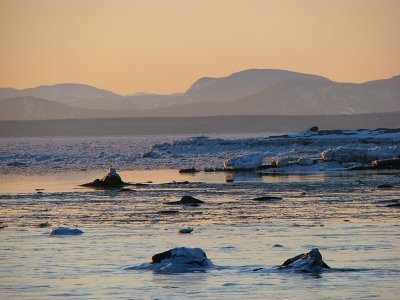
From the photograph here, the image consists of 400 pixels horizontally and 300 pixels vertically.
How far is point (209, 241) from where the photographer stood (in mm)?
27234

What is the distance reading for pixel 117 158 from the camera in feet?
276

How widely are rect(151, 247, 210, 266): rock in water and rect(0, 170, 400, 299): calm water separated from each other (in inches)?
18.8

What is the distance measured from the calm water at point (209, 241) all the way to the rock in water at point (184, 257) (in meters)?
0.48

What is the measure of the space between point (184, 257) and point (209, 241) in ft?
13.6

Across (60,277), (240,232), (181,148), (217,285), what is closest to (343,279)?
(217,285)

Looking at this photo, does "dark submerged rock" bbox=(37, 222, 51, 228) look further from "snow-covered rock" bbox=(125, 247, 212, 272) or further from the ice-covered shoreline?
the ice-covered shoreline

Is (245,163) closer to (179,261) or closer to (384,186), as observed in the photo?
(384,186)

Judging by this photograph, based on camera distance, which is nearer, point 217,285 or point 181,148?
point 217,285

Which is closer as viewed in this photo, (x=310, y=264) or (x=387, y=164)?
(x=310, y=264)

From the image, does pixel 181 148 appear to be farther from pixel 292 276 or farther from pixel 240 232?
pixel 292 276

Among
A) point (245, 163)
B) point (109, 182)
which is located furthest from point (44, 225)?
point (245, 163)

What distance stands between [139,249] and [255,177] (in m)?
28.7

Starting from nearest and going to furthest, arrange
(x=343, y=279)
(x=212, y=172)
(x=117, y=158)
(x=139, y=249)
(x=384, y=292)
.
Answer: (x=384, y=292), (x=343, y=279), (x=139, y=249), (x=212, y=172), (x=117, y=158)

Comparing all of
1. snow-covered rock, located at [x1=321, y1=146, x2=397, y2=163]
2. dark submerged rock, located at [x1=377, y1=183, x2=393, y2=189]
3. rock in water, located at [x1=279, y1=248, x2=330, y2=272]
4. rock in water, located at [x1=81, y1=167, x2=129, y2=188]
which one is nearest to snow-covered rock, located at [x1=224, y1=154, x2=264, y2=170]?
snow-covered rock, located at [x1=321, y1=146, x2=397, y2=163]
